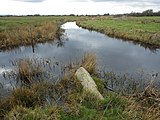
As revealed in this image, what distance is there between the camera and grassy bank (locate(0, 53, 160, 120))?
7996mm

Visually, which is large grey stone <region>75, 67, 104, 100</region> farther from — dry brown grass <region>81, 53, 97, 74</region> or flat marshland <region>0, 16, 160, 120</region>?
dry brown grass <region>81, 53, 97, 74</region>

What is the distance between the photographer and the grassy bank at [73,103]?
26.2ft

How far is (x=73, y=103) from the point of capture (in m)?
8.95

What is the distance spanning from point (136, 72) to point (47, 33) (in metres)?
18.4

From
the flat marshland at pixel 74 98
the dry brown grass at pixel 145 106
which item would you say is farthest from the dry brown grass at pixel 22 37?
the dry brown grass at pixel 145 106

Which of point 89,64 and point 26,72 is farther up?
point 89,64

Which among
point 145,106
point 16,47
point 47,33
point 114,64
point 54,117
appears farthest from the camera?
point 47,33

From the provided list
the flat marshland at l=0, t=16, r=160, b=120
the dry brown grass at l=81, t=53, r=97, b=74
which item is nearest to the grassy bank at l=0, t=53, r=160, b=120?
the flat marshland at l=0, t=16, r=160, b=120

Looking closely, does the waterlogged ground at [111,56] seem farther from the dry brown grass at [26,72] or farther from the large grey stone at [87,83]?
the large grey stone at [87,83]

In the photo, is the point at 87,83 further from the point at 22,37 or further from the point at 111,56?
the point at 22,37

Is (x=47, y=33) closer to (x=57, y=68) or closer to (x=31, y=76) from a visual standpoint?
(x=57, y=68)

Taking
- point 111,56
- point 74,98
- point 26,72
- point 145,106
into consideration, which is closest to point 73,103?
point 74,98

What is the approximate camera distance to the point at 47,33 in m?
32.3

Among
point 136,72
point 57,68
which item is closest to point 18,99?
point 57,68
